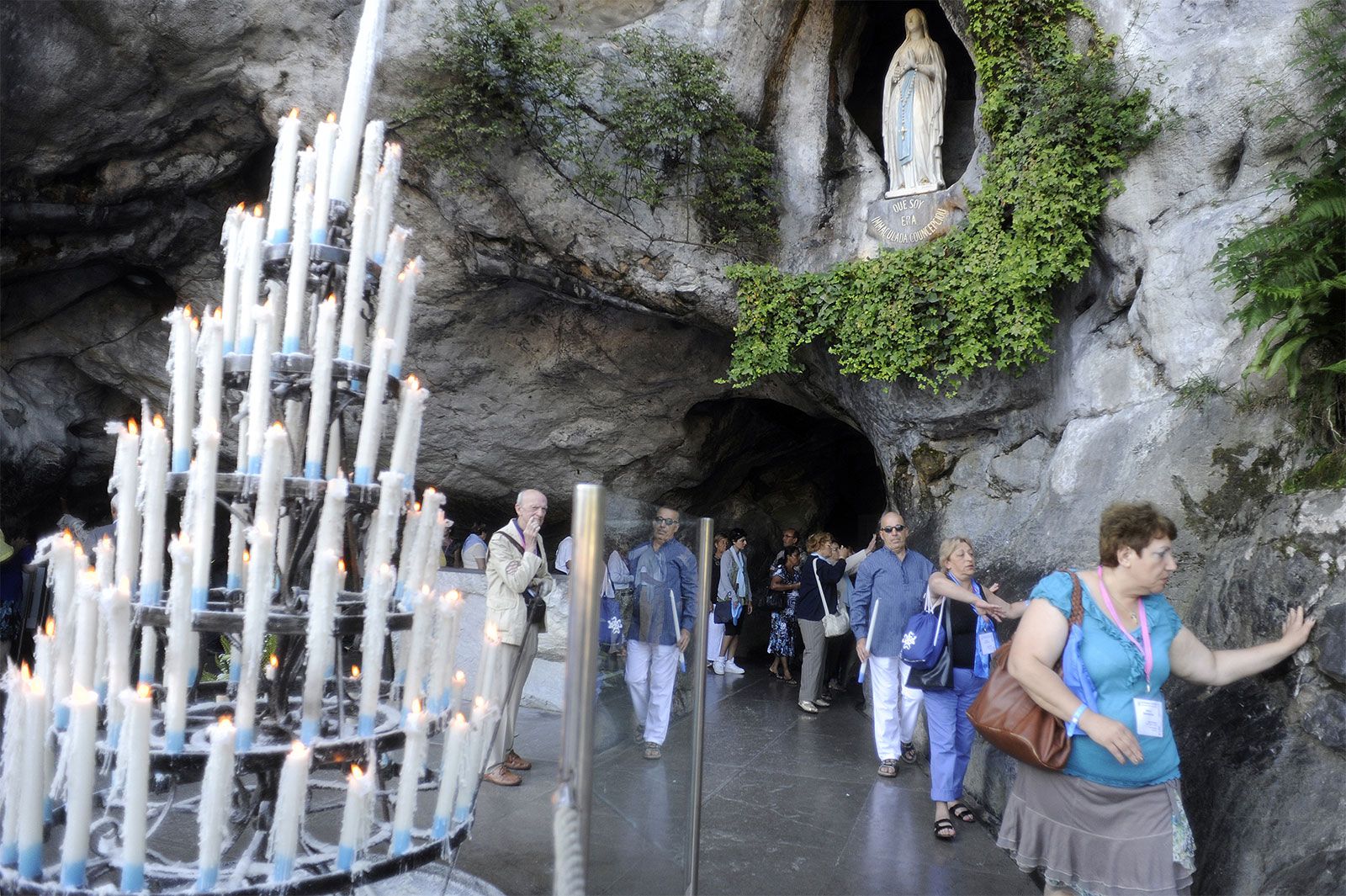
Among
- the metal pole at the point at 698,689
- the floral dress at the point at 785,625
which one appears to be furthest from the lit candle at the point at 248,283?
the floral dress at the point at 785,625

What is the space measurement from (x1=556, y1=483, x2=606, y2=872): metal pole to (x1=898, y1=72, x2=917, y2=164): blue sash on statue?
797 cm

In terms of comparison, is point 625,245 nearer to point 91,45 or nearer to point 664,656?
point 91,45

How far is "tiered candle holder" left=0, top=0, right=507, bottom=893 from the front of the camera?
7.57 ft

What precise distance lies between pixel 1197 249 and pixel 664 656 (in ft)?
17.1

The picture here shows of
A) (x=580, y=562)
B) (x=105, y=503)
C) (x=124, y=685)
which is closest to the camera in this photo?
(x=580, y=562)

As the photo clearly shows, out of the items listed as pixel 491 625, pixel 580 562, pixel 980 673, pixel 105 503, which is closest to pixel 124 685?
pixel 491 625

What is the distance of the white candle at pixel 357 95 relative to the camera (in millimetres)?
2941

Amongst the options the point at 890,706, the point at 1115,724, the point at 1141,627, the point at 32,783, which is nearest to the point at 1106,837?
the point at 1115,724

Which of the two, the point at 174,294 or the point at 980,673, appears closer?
the point at 980,673

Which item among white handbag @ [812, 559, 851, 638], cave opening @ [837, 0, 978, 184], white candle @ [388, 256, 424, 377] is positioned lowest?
white handbag @ [812, 559, 851, 638]

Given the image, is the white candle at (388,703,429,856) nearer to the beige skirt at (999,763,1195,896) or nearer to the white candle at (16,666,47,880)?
the white candle at (16,666,47,880)

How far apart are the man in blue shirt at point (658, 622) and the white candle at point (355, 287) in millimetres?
1084

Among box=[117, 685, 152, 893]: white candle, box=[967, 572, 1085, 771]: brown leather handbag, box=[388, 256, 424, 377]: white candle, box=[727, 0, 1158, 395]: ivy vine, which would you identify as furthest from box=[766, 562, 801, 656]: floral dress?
box=[117, 685, 152, 893]: white candle

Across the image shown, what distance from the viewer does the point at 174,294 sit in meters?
11.4
